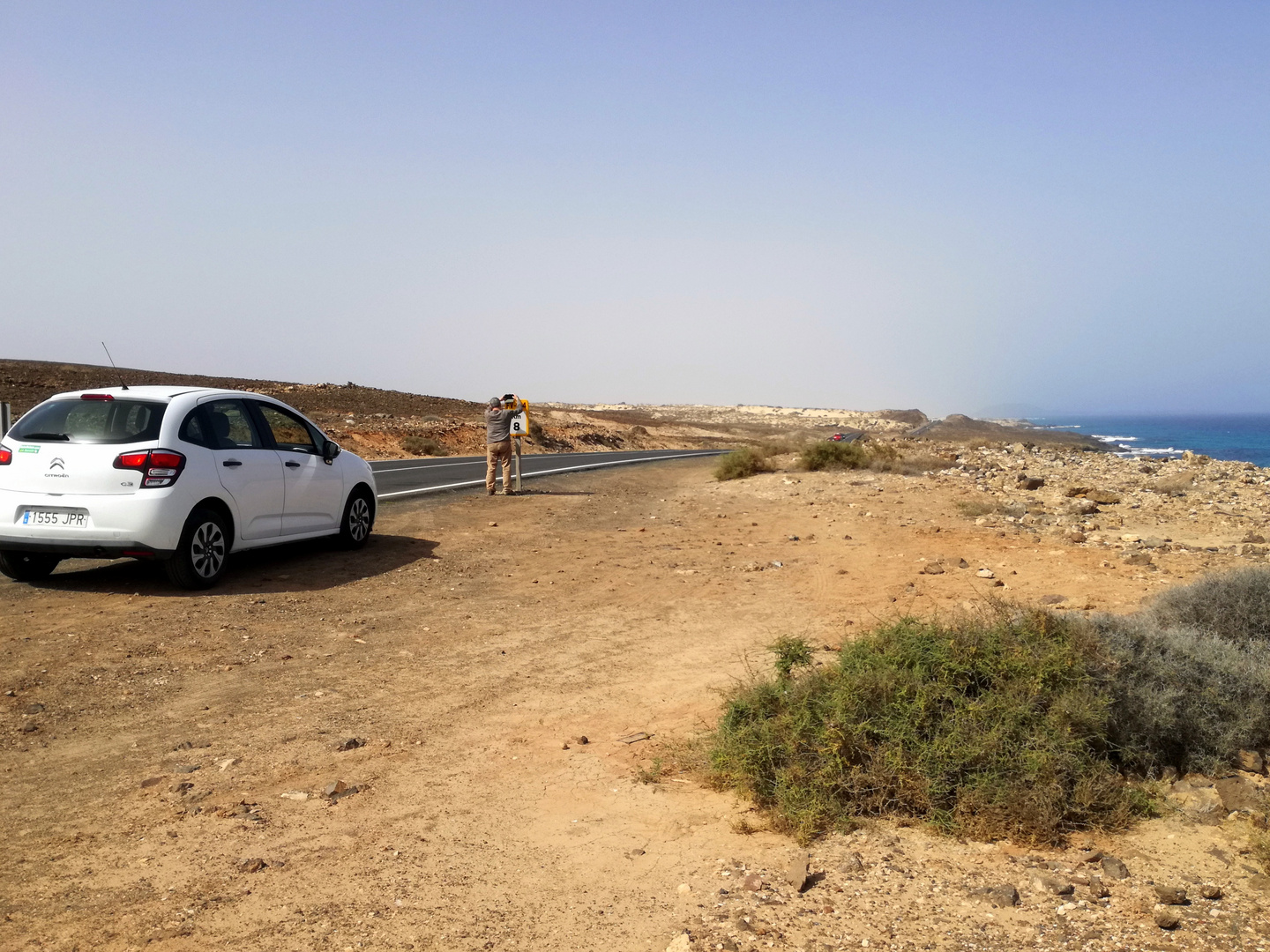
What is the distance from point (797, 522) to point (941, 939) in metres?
12.2

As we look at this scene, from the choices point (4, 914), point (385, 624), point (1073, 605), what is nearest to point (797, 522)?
point (1073, 605)

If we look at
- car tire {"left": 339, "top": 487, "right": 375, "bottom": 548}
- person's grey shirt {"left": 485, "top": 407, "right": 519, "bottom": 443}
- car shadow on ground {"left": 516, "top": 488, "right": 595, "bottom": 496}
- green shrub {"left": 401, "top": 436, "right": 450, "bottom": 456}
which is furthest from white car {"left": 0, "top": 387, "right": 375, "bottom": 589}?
green shrub {"left": 401, "top": 436, "right": 450, "bottom": 456}

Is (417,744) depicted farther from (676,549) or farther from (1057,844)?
(676,549)

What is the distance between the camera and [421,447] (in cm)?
3619

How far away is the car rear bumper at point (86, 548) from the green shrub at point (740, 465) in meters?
16.4

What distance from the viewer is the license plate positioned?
29.1 ft

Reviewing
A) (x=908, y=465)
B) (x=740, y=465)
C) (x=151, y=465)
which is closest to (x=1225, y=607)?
(x=151, y=465)

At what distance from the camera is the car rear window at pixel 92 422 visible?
9.12m

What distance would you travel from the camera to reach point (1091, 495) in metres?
19.5

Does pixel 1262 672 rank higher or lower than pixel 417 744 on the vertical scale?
higher

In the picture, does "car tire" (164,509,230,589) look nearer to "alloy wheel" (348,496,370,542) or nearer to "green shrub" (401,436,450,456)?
"alloy wheel" (348,496,370,542)

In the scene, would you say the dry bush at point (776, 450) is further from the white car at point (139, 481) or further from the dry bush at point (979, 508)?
the white car at point (139, 481)

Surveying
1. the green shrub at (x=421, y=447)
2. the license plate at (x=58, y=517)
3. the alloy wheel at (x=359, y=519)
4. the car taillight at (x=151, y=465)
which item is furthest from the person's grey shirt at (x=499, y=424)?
the green shrub at (x=421, y=447)

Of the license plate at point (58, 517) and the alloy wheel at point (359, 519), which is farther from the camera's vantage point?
the alloy wheel at point (359, 519)
